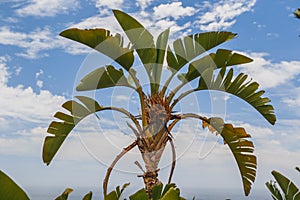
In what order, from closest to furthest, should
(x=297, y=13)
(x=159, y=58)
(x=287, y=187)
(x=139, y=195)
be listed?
(x=139, y=195)
(x=297, y=13)
(x=287, y=187)
(x=159, y=58)

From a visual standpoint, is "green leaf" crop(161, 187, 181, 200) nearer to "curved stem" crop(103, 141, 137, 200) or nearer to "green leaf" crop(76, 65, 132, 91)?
"curved stem" crop(103, 141, 137, 200)

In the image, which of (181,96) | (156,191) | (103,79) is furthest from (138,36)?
(156,191)

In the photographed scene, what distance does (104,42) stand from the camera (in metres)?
5.01

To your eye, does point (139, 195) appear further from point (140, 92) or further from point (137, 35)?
point (137, 35)

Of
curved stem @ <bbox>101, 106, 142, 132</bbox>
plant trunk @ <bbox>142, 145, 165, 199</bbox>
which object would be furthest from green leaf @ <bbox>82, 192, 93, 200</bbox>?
curved stem @ <bbox>101, 106, 142, 132</bbox>

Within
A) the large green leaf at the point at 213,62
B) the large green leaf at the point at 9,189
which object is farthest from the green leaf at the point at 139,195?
the large green leaf at the point at 213,62

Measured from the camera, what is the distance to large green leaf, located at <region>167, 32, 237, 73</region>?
17.4 ft

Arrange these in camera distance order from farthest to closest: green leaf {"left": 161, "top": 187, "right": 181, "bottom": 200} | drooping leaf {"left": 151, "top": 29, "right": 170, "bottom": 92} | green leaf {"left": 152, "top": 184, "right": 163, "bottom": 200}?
drooping leaf {"left": 151, "top": 29, "right": 170, "bottom": 92}, green leaf {"left": 152, "top": 184, "right": 163, "bottom": 200}, green leaf {"left": 161, "top": 187, "right": 181, "bottom": 200}

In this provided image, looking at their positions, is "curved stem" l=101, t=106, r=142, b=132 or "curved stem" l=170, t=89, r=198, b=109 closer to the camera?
"curved stem" l=101, t=106, r=142, b=132

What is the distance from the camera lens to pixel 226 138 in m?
5.37

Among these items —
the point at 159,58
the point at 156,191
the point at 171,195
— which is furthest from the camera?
the point at 159,58

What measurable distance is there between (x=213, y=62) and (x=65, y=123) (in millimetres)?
1975

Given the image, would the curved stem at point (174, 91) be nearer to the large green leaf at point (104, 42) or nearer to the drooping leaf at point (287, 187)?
the large green leaf at point (104, 42)

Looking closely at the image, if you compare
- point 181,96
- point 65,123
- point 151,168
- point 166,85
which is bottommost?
point 151,168
